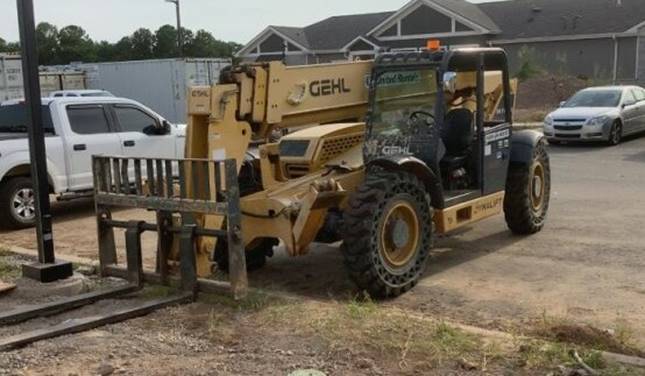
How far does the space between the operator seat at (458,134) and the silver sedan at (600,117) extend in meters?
12.7

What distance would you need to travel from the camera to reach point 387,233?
7.09 meters

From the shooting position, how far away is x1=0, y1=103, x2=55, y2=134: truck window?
37.8 ft

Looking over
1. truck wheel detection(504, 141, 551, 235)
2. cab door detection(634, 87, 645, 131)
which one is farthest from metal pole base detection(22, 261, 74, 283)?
cab door detection(634, 87, 645, 131)

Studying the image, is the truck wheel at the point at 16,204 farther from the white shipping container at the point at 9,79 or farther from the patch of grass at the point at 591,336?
the white shipping container at the point at 9,79

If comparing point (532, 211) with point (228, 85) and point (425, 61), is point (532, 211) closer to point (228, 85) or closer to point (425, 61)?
point (425, 61)

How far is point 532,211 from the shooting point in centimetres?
943

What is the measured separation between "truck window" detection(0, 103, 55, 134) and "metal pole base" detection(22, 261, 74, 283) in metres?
4.61

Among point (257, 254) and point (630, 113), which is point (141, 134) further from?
point (630, 113)

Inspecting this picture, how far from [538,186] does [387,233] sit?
11.0ft

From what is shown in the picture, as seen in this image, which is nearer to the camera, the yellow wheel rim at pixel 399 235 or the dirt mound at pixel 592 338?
the dirt mound at pixel 592 338

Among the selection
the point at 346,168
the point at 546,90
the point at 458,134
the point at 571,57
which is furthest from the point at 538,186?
the point at 571,57

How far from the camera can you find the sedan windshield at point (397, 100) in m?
8.09

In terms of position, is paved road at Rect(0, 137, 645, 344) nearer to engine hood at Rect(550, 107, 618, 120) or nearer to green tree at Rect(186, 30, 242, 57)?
engine hood at Rect(550, 107, 618, 120)

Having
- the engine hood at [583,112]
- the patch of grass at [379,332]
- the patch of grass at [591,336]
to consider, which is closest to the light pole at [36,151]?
the patch of grass at [379,332]
